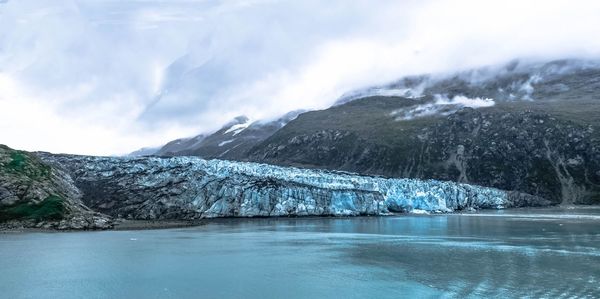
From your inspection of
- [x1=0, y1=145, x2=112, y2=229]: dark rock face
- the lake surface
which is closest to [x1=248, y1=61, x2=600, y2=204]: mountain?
the lake surface

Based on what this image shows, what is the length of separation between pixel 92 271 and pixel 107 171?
45345mm

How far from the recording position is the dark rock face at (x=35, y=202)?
48.9 m

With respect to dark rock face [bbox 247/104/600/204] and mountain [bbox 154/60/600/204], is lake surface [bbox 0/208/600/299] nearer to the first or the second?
dark rock face [bbox 247/104/600/204]

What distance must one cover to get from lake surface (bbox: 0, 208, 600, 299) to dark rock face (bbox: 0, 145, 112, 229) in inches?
193

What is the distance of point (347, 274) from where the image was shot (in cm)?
2611

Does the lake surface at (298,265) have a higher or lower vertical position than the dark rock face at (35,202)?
lower

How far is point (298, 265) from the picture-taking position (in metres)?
28.8

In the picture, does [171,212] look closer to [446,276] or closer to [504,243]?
[504,243]

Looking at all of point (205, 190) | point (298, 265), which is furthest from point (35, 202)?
point (298, 265)

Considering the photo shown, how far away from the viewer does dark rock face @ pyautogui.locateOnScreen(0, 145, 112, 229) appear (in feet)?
160

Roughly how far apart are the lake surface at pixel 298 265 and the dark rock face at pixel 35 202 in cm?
490

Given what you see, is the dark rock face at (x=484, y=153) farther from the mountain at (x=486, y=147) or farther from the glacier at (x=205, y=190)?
the glacier at (x=205, y=190)

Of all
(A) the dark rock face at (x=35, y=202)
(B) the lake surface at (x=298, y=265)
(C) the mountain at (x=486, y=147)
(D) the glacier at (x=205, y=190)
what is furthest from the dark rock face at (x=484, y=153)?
(A) the dark rock face at (x=35, y=202)

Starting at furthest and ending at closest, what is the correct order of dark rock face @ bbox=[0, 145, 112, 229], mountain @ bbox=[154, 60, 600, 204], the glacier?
mountain @ bbox=[154, 60, 600, 204] → the glacier → dark rock face @ bbox=[0, 145, 112, 229]
